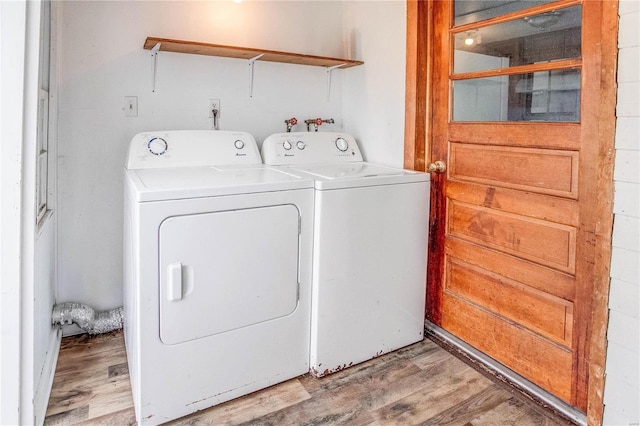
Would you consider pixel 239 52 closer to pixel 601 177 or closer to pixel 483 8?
pixel 483 8

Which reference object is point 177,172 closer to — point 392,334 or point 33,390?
point 33,390

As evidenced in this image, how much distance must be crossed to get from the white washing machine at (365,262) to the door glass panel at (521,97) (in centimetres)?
40

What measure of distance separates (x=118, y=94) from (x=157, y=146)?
36cm

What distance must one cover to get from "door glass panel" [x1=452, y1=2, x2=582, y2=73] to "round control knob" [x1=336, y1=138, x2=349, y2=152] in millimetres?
783

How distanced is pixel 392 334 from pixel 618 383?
0.93 meters

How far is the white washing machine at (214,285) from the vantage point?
1536 mm

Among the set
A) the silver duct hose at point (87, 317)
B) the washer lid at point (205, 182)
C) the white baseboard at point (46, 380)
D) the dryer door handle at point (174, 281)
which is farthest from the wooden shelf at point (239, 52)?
the white baseboard at point (46, 380)

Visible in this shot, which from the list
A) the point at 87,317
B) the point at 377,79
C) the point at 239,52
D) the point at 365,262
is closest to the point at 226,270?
the point at 365,262

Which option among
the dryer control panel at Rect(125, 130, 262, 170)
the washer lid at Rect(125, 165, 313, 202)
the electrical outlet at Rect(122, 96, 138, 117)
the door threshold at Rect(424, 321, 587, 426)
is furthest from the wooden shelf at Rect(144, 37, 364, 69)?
the door threshold at Rect(424, 321, 587, 426)

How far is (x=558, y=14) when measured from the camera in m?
1.67

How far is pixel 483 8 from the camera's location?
1972mm

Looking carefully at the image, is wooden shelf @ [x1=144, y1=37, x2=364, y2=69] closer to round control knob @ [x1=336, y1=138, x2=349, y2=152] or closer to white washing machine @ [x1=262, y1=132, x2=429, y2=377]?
round control knob @ [x1=336, y1=138, x2=349, y2=152]

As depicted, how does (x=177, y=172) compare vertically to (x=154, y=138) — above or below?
below

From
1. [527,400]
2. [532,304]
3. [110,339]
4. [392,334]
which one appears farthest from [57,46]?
[527,400]
